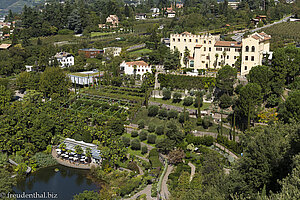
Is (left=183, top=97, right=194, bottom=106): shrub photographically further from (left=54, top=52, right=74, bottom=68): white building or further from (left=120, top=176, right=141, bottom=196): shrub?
(left=54, top=52, right=74, bottom=68): white building

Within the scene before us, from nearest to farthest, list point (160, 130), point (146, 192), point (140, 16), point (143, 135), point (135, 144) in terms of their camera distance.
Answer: point (146, 192), point (135, 144), point (143, 135), point (160, 130), point (140, 16)

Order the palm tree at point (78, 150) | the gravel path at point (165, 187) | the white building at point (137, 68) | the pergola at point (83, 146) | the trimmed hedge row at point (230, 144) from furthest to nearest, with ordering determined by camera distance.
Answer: the white building at point (137, 68) < the palm tree at point (78, 150) < the pergola at point (83, 146) < the trimmed hedge row at point (230, 144) < the gravel path at point (165, 187)

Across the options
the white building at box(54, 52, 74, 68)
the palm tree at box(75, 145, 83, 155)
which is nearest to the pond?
the palm tree at box(75, 145, 83, 155)

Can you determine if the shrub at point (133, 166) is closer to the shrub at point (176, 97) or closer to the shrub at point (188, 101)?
the shrub at point (188, 101)

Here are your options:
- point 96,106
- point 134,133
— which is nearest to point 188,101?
point 134,133

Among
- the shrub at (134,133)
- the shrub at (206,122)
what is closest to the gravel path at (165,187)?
the shrub at (134,133)

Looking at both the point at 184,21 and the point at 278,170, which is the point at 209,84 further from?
the point at 184,21

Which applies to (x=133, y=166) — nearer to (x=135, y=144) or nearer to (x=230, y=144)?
(x=135, y=144)
